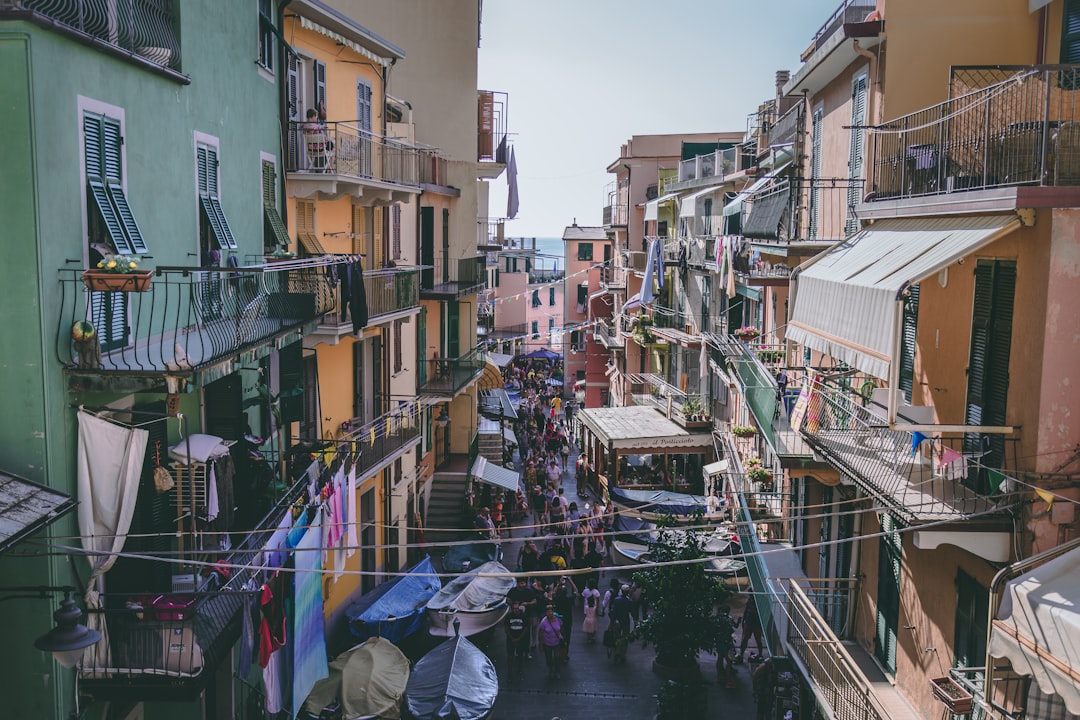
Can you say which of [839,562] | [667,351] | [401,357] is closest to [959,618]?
[839,562]

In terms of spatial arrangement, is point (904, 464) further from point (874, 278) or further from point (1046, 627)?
point (1046, 627)

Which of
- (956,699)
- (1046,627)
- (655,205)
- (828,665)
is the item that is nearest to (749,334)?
(828,665)

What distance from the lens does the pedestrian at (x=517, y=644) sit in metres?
23.6

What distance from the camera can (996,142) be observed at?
38.6ft

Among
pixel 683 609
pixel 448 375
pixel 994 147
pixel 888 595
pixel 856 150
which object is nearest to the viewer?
pixel 994 147

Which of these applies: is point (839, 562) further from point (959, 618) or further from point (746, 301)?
point (746, 301)

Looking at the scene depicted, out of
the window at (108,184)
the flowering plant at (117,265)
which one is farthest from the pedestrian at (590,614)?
the flowering plant at (117,265)

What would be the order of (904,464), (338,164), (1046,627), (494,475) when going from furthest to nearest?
1. (494,475)
2. (338,164)
3. (904,464)
4. (1046,627)

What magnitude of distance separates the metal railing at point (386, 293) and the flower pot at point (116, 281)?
Answer: 31.7 ft

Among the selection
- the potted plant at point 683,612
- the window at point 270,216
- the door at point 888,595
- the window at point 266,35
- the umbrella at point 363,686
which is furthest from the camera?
the potted plant at point 683,612

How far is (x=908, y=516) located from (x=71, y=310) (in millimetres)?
9004

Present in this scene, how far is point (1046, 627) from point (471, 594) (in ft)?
52.7

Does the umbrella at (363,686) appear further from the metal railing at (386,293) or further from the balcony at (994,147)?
the balcony at (994,147)

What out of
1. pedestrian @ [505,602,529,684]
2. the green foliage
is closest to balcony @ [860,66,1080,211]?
the green foliage
